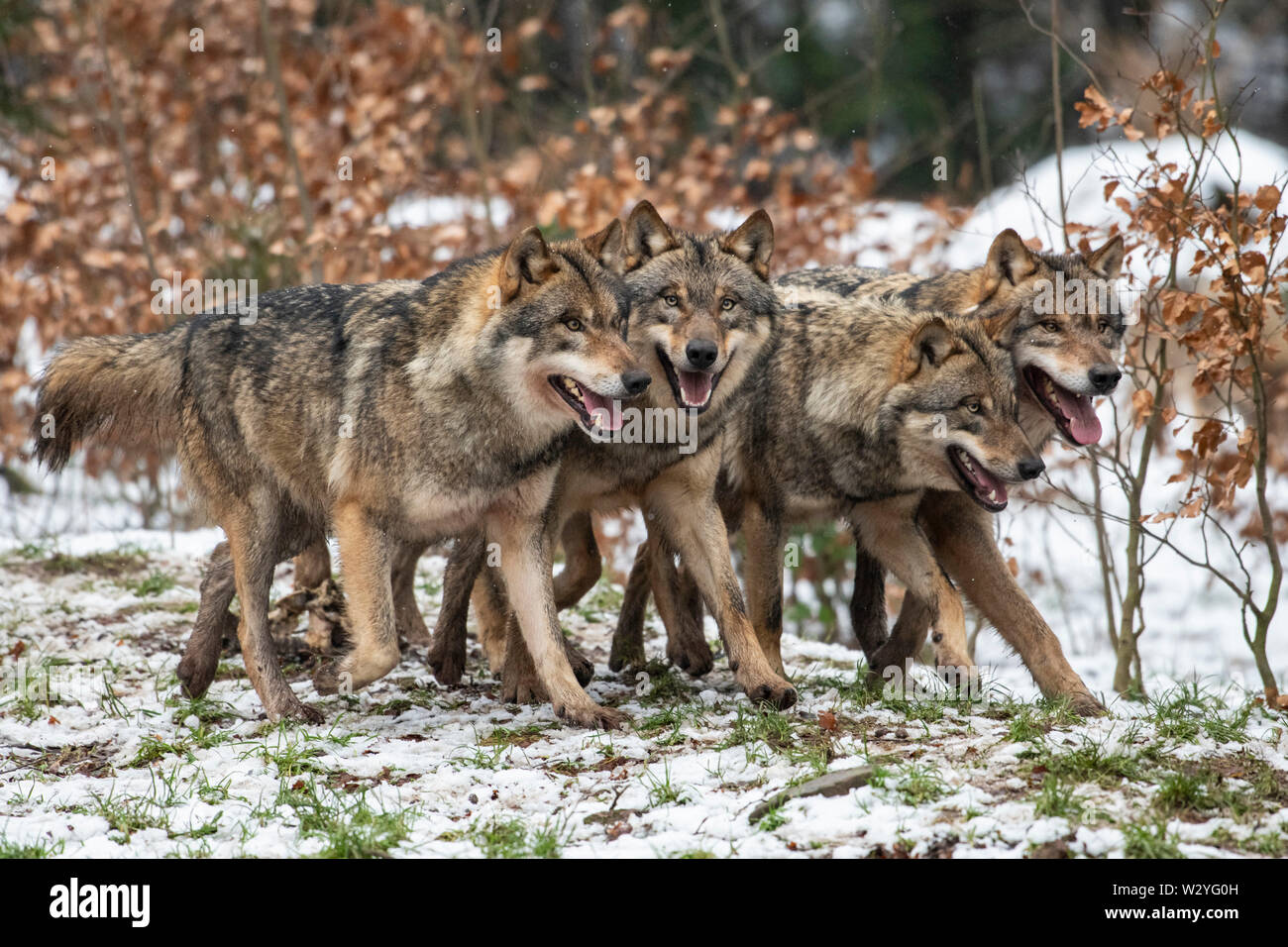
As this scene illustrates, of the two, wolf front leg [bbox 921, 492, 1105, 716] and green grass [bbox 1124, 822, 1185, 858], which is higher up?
wolf front leg [bbox 921, 492, 1105, 716]

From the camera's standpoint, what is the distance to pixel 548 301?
18.3ft

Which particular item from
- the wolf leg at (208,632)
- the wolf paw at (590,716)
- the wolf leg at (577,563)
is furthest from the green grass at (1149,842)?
the wolf leg at (208,632)

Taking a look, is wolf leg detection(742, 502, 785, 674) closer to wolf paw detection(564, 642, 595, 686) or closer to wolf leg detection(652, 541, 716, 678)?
wolf leg detection(652, 541, 716, 678)

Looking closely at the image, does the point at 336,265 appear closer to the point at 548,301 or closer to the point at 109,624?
the point at 109,624

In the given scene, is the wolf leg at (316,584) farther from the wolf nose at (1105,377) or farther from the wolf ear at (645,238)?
the wolf nose at (1105,377)

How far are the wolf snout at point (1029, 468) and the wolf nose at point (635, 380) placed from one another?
5.52 feet

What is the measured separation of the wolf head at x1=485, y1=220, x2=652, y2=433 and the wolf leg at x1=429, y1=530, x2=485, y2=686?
1.25 metres

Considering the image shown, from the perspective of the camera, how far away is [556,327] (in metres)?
5.55

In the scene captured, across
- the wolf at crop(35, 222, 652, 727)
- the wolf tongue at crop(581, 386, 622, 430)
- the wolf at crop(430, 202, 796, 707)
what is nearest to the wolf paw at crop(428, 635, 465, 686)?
the wolf at crop(430, 202, 796, 707)

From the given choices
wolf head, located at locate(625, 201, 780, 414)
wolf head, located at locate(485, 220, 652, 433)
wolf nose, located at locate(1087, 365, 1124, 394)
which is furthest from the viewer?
wolf nose, located at locate(1087, 365, 1124, 394)

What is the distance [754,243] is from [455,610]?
2.34 metres

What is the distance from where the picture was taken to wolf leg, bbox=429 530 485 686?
6660mm
